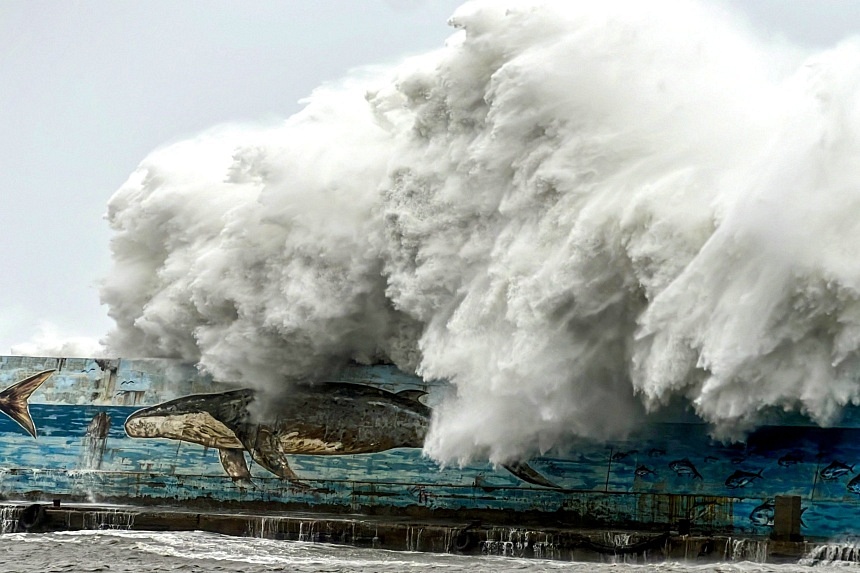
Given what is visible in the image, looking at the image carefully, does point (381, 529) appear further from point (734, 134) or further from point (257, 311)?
point (734, 134)

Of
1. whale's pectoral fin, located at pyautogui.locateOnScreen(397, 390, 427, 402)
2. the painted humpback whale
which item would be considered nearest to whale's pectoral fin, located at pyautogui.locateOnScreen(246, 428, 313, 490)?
the painted humpback whale

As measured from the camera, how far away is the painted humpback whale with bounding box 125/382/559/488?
80.4 ft

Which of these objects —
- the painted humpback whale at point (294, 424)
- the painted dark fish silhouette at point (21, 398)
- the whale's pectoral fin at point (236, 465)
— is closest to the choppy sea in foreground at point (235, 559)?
Result: the whale's pectoral fin at point (236, 465)

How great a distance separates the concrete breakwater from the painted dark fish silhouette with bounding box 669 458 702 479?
5.84 feet

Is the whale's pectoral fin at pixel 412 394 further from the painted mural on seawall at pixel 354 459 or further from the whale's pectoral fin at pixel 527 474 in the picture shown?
the whale's pectoral fin at pixel 527 474

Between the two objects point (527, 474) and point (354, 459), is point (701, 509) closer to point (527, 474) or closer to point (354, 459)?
point (527, 474)

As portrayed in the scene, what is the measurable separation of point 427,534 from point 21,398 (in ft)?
36.7

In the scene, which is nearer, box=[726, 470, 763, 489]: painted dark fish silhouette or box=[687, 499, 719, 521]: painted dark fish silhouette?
box=[726, 470, 763, 489]: painted dark fish silhouette

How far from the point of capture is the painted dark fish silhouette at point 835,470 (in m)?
20.1

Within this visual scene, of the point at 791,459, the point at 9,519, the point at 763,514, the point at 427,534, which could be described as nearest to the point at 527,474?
the point at 427,534

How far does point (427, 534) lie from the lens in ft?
69.8

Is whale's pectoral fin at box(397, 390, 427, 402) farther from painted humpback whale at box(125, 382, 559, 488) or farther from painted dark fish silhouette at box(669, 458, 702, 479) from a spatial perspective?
painted dark fish silhouette at box(669, 458, 702, 479)

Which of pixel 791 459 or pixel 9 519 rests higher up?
pixel 791 459

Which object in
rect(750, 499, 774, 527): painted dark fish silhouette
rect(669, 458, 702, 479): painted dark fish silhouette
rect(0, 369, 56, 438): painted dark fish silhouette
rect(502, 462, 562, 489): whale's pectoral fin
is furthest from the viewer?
rect(0, 369, 56, 438): painted dark fish silhouette
